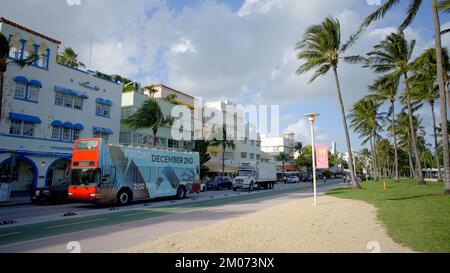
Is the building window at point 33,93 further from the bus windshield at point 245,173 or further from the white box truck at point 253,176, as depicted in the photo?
the bus windshield at point 245,173

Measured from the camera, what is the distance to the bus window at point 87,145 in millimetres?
16312

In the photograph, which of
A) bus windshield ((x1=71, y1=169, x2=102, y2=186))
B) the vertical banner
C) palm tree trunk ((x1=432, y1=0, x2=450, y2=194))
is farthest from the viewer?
the vertical banner

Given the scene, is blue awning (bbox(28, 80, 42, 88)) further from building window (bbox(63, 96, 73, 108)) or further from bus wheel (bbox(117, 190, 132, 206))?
bus wheel (bbox(117, 190, 132, 206))

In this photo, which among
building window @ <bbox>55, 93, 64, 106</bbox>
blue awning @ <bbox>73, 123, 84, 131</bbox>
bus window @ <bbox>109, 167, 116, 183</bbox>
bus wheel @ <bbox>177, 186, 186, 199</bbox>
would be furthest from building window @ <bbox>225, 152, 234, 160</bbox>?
bus window @ <bbox>109, 167, 116, 183</bbox>

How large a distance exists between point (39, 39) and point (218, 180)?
23876 millimetres

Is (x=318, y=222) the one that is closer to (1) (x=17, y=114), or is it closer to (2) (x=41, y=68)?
(1) (x=17, y=114)

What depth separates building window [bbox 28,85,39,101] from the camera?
23.8 meters

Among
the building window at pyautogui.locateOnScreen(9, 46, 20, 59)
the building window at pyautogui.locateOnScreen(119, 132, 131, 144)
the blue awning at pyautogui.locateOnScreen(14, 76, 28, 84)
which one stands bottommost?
the building window at pyautogui.locateOnScreen(119, 132, 131, 144)

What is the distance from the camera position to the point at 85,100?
28172 mm

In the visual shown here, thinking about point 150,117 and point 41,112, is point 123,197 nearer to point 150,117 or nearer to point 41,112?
point 41,112

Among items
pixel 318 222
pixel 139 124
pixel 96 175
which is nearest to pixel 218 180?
pixel 139 124

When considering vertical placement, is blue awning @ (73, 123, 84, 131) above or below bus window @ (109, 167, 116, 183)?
above

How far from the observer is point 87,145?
16.5 meters
